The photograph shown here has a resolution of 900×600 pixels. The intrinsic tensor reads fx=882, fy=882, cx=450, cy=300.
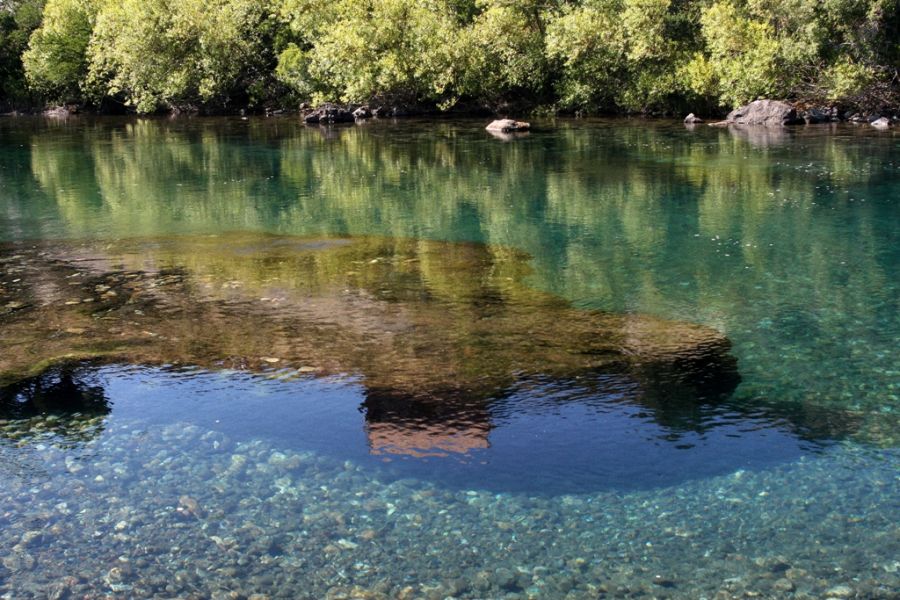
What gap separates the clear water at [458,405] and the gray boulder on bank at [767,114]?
22275 millimetres

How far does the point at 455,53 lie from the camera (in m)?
54.6

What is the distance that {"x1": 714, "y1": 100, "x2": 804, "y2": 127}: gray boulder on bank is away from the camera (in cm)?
4306

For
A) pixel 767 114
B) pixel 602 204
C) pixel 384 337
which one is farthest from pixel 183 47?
pixel 384 337

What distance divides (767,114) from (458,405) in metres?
38.1

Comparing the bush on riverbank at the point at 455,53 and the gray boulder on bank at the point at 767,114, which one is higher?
the bush on riverbank at the point at 455,53

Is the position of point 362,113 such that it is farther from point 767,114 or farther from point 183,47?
point 767,114

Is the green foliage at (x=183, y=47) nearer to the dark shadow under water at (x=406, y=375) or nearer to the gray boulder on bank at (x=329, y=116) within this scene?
the gray boulder on bank at (x=329, y=116)

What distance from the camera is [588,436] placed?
9336 mm

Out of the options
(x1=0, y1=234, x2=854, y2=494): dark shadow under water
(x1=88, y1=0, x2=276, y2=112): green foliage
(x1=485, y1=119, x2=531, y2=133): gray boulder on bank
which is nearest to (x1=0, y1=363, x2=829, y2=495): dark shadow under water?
(x1=0, y1=234, x2=854, y2=494): dark shadow under water

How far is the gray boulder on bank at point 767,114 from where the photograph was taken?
4306cm

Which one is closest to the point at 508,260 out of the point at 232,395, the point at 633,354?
the point at 633,354

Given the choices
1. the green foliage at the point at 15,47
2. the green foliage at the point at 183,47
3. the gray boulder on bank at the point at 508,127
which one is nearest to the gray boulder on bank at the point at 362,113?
the green foliage at the point at 183,47

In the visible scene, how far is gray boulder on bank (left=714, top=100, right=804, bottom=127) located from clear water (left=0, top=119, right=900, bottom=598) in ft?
73.1

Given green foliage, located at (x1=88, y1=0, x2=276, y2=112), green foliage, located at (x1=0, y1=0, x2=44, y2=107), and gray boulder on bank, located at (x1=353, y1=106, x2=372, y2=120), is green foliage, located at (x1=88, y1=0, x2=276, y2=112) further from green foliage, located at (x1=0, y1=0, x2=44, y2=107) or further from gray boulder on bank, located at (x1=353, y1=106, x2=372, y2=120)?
green foliage, located at (x1=0, y1=0, x2=44, y2=107)
